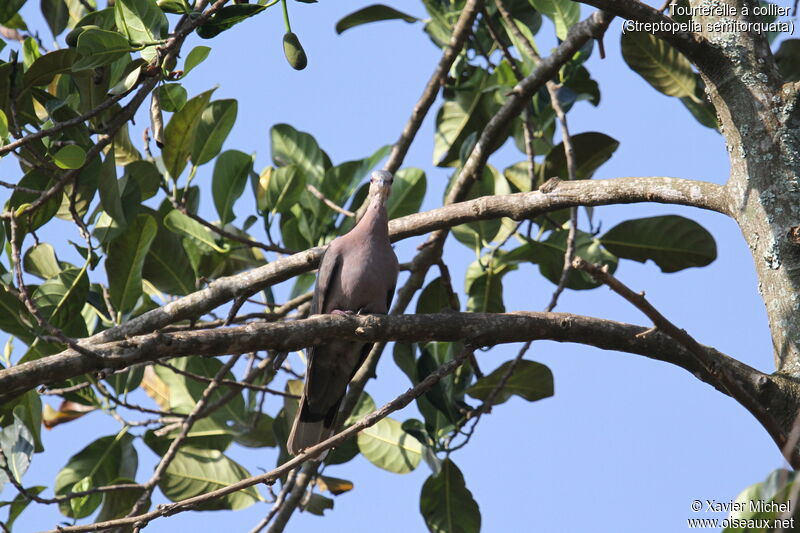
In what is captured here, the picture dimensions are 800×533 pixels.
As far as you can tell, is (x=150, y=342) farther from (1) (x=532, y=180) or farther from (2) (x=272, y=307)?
(1) (x=532, y=180)

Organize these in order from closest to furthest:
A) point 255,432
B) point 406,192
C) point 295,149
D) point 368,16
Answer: point 406,192 < point 255,432 < point 295,149 < point 368,16

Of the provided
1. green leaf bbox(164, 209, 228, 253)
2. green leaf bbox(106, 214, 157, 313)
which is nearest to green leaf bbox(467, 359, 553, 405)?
green leaf bbox(164, 209, 228, 253)

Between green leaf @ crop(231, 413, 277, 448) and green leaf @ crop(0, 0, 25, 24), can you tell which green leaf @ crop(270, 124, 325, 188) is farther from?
green leaf @ crop(0, 0, 25, 24)

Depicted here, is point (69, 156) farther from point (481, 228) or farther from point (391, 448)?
point (391, 448)

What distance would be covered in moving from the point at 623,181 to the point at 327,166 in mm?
2480

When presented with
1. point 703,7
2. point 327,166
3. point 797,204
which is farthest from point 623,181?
point 327,166

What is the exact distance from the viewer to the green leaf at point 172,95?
3992 millimetres

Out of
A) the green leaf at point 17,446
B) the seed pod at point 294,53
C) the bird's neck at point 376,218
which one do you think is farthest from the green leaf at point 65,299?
the bird's neck at point 376,218

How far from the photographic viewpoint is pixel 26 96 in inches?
157

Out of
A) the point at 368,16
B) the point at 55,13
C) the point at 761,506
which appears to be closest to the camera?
the point at 761,506

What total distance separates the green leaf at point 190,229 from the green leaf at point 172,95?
104cm

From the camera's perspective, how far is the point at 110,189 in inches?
161

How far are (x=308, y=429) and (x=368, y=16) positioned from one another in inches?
112

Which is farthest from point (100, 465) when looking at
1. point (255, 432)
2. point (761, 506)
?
point (761, 506)
